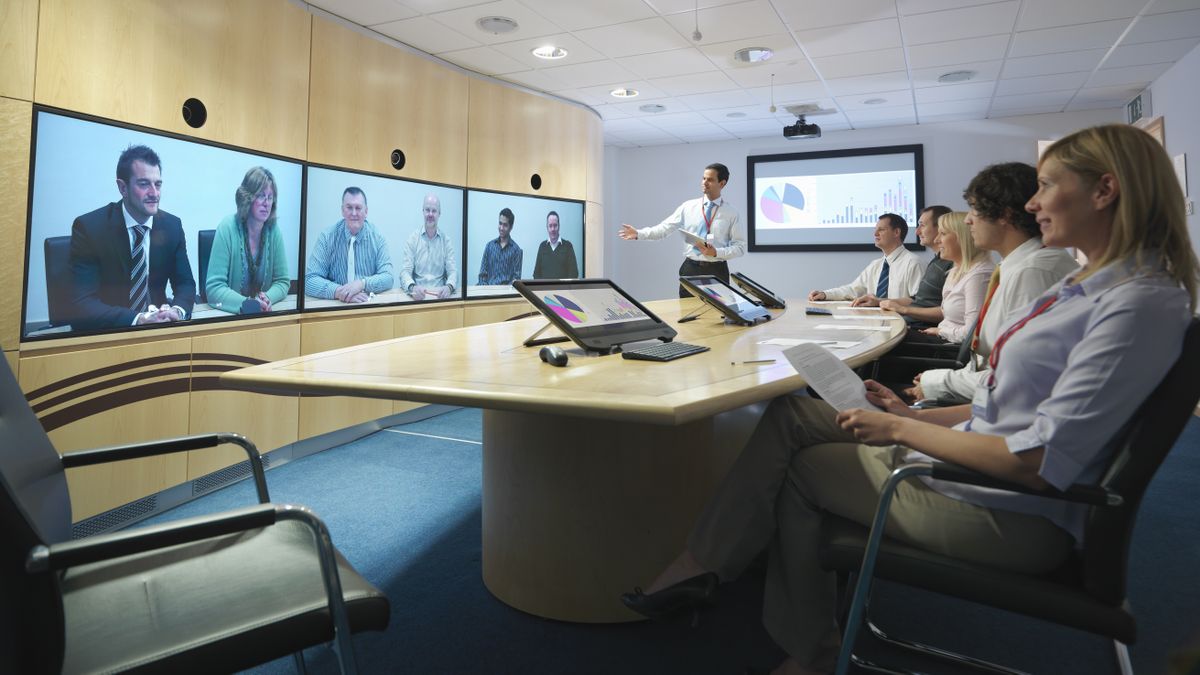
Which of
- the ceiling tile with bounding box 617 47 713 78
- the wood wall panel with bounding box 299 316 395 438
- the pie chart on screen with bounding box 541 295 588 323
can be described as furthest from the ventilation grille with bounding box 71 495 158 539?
the ceiling tile with bounding box 617 47 713 78

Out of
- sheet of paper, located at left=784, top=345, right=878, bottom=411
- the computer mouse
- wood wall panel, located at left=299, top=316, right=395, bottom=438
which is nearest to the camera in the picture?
sheet of paper, located at left=784, top=345, right=878, bottom=411

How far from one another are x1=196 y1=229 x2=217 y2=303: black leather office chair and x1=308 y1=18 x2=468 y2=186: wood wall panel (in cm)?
92

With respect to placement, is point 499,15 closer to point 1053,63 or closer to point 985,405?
point 985,405

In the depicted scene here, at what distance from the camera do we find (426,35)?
4.75 meters

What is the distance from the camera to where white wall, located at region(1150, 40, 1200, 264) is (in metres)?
5.19

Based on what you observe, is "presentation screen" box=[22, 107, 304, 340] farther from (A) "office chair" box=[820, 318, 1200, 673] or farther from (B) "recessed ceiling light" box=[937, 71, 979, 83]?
(B) "recessed ceiling light" box=[937, 71, 979, 83]

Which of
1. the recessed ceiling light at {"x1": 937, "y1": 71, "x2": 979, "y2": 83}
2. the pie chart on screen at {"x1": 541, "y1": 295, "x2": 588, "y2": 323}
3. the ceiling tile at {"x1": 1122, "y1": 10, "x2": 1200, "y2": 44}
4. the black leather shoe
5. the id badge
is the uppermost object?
the recessed ceiling light at {"x1": 937, "y1": 71, "x2": 979, "y2": 83}

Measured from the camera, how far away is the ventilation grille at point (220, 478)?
3398 millimetres

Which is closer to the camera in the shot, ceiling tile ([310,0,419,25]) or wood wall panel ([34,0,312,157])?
wood wall panel ([34,0,312,157])

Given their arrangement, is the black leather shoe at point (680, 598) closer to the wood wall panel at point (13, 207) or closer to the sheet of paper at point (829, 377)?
the sheet of paper at point (829, 377)

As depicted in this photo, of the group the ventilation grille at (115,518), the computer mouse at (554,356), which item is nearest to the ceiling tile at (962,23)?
the computer mouse at (554,356)

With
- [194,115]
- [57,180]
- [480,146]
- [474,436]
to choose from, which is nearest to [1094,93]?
[480,146]

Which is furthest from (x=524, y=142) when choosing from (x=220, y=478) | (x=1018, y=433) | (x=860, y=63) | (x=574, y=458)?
(x=1018, y=433)

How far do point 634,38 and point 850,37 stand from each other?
1.51 meters
